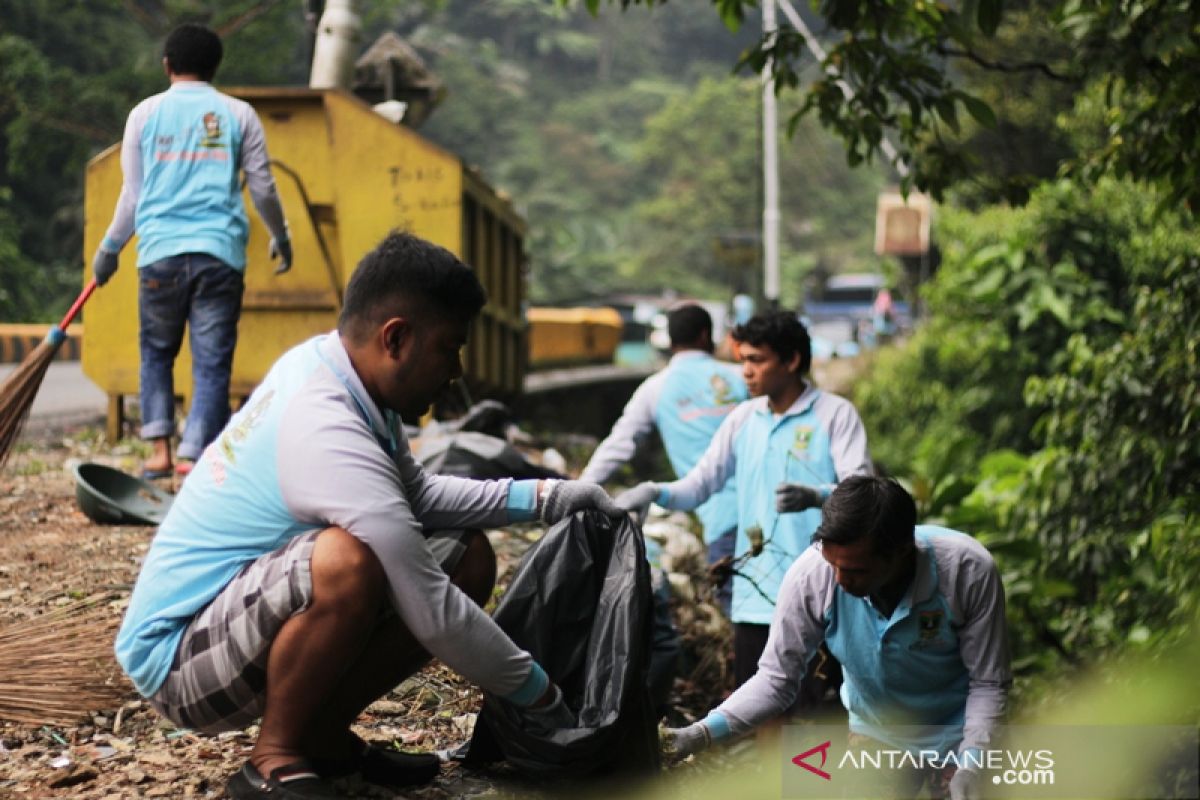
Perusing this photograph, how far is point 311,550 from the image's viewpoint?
294cm

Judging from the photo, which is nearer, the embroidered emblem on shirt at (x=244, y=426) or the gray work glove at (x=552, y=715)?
the embroidered emblem on shirt at (x=244, y=426)

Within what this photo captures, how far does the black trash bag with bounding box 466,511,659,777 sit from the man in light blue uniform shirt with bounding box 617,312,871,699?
4.39 feet

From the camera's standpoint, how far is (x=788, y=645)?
373 centimetres

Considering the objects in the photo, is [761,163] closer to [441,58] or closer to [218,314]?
[218,314]

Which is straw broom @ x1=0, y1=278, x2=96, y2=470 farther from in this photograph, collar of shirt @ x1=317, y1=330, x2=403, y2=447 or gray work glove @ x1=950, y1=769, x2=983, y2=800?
gray work glove @ x1=950, y1=769, x2=983, y2=800

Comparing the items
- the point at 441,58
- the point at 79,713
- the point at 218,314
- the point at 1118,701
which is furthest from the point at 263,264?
the point at 441,58

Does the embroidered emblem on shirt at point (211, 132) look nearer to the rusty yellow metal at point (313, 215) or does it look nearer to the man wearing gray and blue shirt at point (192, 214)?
the man wearing gray and blue shirt at point (192, 214)

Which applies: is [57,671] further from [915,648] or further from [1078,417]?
[1078,417]

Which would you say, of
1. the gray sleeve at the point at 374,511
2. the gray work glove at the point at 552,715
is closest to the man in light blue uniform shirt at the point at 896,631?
the gray work glove at the point at 552,715

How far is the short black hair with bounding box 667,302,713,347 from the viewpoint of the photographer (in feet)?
21.1

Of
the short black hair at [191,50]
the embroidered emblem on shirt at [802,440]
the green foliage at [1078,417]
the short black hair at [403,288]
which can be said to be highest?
the short black hair at [191,50]

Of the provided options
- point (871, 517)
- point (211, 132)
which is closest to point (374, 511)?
point (871, 517)

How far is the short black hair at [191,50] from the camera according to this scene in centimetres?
601

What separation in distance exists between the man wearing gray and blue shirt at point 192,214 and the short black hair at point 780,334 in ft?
7.35
